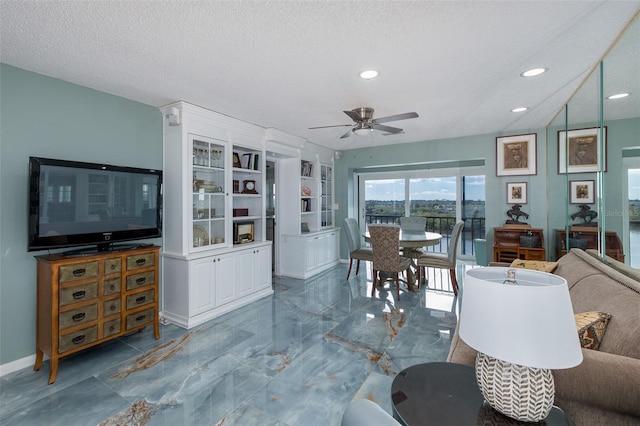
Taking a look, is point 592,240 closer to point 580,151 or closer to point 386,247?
point 580,151

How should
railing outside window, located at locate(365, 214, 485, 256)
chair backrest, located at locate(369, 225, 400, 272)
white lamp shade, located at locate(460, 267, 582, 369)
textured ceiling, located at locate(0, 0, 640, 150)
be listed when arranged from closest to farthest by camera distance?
white lamp shade, located at locate(460, 267, 582, 369)
textured ceiling, located at locate(0, 0, 640, 150)
chair backrest, located at locate(369, 225, 400, 272)
railing outside window, located at locate(365, 214, 485, 256)

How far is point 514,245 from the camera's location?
437 cm

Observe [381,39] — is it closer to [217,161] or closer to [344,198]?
[217,161]

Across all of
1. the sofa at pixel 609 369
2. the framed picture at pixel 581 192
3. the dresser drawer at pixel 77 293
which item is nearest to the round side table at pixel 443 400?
the sofa at pixel 609 369

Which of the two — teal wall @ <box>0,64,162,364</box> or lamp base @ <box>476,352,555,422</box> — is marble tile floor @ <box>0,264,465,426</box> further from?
lamp base @ <box>476,352,555,422</box>

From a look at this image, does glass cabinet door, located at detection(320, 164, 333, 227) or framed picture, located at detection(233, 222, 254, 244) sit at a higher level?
glass cabinet door, located at detection(320, 164, 333, 227)

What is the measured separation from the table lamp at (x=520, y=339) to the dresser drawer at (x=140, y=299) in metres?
2.83

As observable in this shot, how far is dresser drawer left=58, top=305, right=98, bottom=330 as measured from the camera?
2.27 m

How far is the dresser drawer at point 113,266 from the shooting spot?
8.30 ft

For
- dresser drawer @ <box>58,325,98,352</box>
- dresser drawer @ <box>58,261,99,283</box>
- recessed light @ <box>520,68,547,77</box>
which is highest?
recessed light @ <box>520,68,547,77</box>

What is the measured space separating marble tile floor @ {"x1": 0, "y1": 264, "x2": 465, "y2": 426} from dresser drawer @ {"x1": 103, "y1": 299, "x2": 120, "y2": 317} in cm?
39

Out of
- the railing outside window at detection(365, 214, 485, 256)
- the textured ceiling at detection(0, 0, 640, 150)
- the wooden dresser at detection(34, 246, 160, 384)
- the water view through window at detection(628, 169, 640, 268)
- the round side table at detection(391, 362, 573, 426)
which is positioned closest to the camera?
the round side table at detection(391, 362, 573, 426)

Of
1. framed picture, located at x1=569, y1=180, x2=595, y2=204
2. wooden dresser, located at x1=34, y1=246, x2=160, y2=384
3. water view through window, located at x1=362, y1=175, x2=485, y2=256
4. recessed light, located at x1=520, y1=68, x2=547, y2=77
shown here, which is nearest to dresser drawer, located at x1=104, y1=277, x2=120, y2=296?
wooden dresser, located at x1=34, y1=246, x2=160, y2=384

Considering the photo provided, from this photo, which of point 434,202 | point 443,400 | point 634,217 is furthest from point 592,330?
point 434,202
